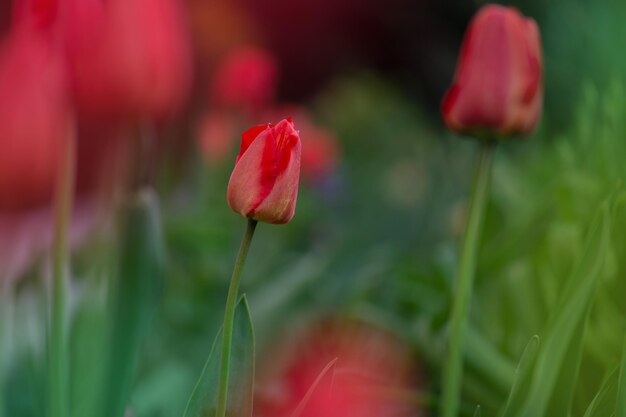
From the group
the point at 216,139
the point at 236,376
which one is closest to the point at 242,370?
the point at 236,376

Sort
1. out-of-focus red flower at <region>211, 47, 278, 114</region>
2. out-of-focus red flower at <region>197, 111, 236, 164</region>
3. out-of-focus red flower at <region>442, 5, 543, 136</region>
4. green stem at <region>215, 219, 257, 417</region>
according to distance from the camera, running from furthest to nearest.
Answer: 1. out-of-focus red flower at <region>197, 111, 236, 164</region>
2. out-of-focus red flower at <region>211, 47, 278, 114</region>
3. out-of-focus red flower at <region>442, 5, 543, 136</region>
4. green stem at <region>215, 219, 257, 417</region>

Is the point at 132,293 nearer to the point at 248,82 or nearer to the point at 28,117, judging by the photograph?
the point at 28,117

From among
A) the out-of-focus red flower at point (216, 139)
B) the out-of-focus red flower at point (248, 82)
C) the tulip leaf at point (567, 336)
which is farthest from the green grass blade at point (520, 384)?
the out-of-focus red flower at point (216, 139)

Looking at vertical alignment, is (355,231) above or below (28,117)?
below

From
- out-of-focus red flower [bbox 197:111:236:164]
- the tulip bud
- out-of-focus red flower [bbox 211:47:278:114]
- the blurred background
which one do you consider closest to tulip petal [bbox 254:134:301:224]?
the tulip bud

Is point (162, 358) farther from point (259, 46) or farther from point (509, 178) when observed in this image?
point (259, 46)

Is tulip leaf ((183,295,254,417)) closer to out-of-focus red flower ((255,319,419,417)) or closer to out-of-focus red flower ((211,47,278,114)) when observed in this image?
out-of-focus red flower ((255,319,419,417))

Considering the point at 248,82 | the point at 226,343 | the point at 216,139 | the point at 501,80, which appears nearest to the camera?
the point at 226,343
